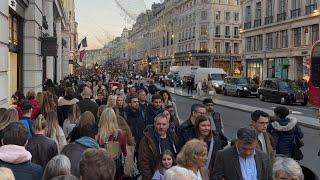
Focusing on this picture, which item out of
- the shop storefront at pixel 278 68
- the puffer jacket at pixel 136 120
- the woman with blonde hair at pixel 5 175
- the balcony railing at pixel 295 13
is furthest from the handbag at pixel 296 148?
the shop storefront at pixel 278 68

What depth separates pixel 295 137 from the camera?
7.99 m

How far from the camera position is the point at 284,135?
7.94 m

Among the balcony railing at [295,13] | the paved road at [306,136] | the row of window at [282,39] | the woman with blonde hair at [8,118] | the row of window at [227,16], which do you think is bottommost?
the paved road at [306,136]

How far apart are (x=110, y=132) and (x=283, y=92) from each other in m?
29.7

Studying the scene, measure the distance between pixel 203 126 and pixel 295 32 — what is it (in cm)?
4770

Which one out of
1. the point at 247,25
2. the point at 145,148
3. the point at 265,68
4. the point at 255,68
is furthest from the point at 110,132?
the point at 247,25

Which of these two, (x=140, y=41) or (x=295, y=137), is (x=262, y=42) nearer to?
(x=295, y=137)

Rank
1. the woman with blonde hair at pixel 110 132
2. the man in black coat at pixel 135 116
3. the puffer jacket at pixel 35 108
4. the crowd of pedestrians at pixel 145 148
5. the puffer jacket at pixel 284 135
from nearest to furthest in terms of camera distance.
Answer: the crowd of pedestrians at pixel 145 148 < the woman with blonde hair at pixel 110 132 < the puffer jacket at pixel 284 135 < the man in black coat at pixel 135 116 < the puffer jacket at pixel 35 108

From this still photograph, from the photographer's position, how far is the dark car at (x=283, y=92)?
114 feet

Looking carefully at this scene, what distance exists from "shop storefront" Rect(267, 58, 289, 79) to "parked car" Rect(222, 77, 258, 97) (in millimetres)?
9485

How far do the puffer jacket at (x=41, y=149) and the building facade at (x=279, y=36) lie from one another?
4362 cm

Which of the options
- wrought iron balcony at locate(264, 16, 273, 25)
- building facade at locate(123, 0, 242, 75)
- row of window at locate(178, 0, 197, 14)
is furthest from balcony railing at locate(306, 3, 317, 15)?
row of window at locate(178, 0, 197, 14)

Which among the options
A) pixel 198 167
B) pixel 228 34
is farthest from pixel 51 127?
pixel 228 34

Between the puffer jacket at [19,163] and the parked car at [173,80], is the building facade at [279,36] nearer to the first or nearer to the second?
the parked car at [173,80]
